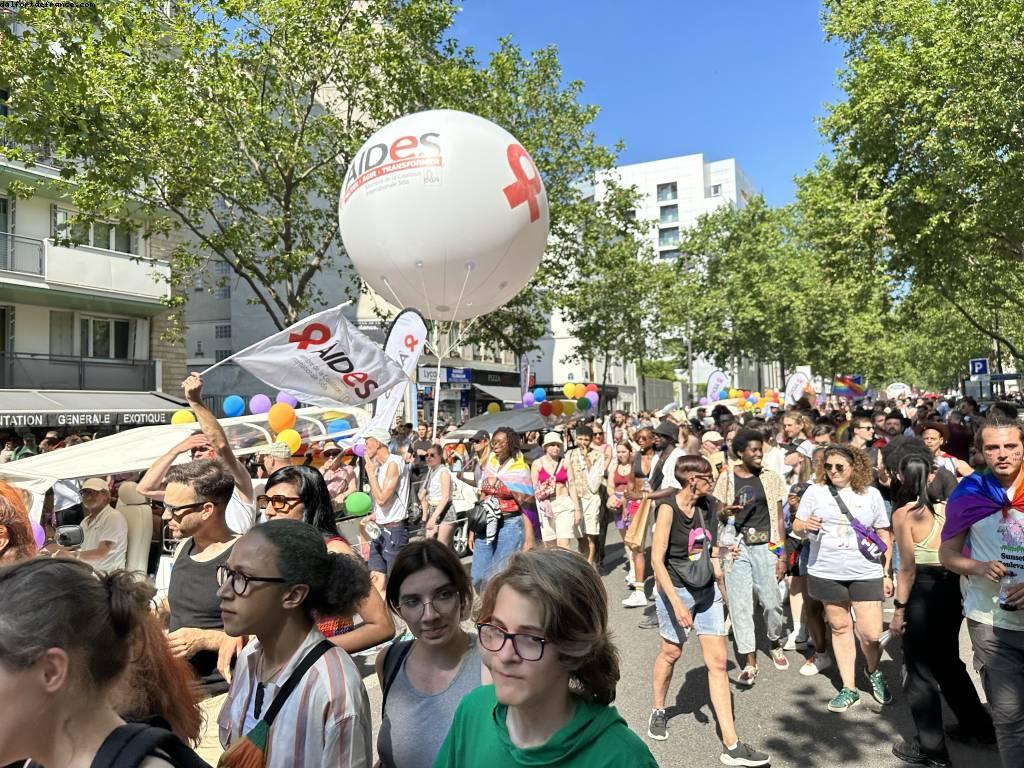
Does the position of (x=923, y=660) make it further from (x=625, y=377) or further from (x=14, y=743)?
(x=625, y=377)

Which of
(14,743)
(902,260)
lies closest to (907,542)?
(14,743)

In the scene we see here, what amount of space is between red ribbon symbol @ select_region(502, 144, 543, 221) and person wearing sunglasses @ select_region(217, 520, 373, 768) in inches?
242

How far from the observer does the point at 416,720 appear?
2.43 metres

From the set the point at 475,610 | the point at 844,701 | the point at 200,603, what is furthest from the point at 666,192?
the point at 200,603

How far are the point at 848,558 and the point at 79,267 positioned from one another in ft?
74.0

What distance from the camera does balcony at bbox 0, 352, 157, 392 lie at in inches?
805

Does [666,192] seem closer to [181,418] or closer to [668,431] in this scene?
[668,431]

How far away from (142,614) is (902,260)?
21648mm

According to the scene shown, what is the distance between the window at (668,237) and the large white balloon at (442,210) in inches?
2813

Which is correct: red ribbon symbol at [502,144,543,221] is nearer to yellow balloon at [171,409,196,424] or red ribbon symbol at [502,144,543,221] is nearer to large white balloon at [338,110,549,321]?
large white balloon at [338,110,549,321]

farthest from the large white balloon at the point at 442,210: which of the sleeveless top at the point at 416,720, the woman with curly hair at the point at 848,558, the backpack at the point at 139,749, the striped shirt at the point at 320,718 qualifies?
the backpack at the point at 139,749

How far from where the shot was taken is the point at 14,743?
1.49 metres

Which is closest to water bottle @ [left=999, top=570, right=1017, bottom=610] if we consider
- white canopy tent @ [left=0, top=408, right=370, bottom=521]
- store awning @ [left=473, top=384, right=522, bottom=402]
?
white canopy tent @ [left=0, top=408, right=370, bottom=521]

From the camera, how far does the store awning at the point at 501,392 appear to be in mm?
33438
